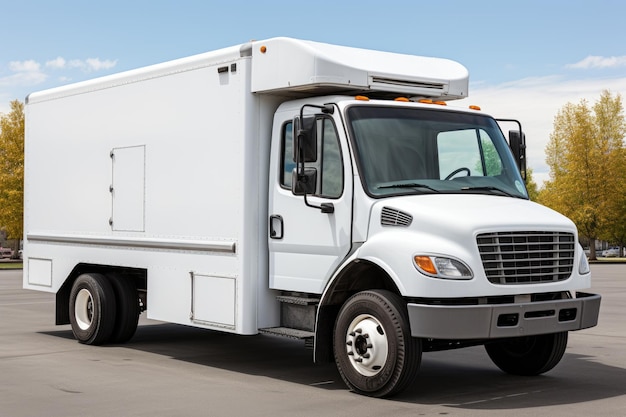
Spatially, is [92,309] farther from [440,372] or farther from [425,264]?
[425,264]

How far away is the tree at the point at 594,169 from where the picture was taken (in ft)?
215

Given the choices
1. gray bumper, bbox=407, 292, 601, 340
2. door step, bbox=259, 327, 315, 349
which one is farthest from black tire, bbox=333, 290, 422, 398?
door step, bbox=259, 327, 315, 349

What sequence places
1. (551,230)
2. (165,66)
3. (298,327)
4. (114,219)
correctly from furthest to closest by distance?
(114,219), (165,66), (298,327), (551,230)

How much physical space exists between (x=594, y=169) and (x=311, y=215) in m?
59.7

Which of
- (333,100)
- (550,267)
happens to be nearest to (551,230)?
(550,267)

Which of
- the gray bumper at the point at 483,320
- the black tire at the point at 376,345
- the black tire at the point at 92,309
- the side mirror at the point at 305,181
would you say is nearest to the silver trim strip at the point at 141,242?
the black tire at the point at 92,309

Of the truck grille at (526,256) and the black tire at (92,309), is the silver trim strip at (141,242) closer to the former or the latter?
the black tire at (92,309)

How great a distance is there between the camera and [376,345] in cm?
857

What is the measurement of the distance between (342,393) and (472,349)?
401 centimetres

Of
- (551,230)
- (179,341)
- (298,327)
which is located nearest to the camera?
(551,230)

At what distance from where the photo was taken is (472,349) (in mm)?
12594

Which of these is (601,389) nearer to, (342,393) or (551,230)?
(551,230)

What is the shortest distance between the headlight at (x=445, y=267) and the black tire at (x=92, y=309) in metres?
5.50

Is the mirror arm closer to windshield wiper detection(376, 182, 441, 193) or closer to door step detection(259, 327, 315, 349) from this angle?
windshield wiper detection(376, 182, 441, 193)
